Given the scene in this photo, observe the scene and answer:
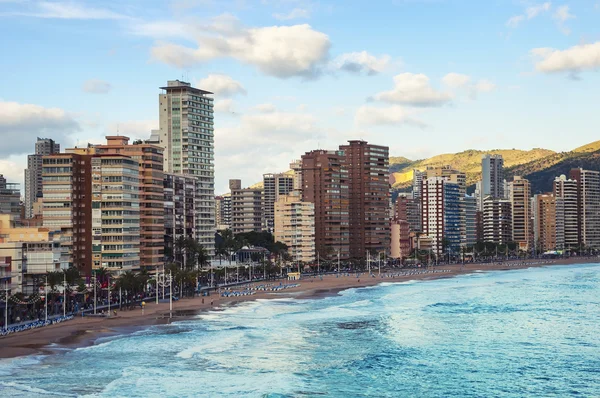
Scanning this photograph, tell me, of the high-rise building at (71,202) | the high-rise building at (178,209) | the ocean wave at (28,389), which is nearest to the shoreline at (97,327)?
the ocean wave at (28,389)

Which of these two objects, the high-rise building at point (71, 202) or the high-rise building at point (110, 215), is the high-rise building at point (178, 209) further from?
the high-rise building at point (71, 202)

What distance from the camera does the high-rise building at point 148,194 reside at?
156400 millimetres

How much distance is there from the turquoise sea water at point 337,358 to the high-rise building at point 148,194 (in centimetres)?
3432

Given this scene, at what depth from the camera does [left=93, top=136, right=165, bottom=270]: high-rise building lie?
156400mm

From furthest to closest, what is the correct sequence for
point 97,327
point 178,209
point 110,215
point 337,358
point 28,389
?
point 178,209 < point 110,215 < point 97,327 < point 337,358 < point 28,389

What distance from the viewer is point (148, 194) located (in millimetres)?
157750

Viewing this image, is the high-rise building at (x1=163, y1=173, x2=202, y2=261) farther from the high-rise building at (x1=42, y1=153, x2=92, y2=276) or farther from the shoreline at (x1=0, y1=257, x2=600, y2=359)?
the shoreline at (x1=0, y1=257, x2=600, y2=359)

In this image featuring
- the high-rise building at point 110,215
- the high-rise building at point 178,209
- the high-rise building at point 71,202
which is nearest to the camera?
the high-rise building at point 71,202

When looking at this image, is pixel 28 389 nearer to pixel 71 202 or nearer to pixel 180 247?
pixel 71 202

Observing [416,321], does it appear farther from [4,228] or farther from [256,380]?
[4,228]

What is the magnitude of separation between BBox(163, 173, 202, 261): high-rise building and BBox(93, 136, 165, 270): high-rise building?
15.8m

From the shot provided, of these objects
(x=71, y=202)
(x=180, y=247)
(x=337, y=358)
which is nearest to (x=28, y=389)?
(x=337, y=358)

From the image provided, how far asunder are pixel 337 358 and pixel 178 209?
11156cm

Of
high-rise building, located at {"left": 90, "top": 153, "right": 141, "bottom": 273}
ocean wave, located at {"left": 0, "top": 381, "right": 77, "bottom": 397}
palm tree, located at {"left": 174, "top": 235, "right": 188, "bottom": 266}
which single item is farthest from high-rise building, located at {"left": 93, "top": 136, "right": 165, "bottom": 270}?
ocean wave, located at {"left": 0, "top": 381, "right": 77, "bottom": 397}
